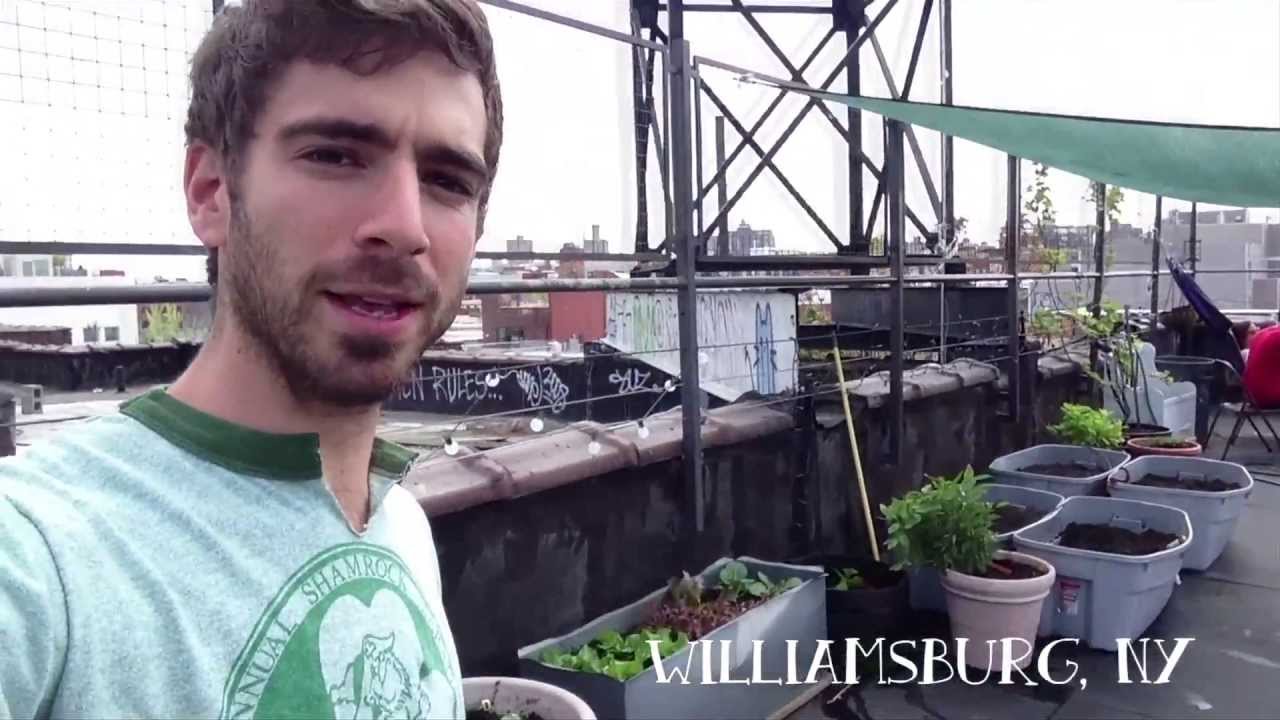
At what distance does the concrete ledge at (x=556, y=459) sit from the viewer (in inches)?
94.3

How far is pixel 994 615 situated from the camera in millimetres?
3285

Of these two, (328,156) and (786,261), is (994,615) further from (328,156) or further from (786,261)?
(328,156)

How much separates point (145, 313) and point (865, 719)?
6245 millimetres

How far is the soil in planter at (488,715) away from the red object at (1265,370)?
5.71 m

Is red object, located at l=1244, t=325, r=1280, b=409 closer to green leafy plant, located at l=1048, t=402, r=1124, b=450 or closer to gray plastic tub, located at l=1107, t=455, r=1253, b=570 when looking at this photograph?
green leafy plant, located at l=1048, t=402, r=1124, b=450

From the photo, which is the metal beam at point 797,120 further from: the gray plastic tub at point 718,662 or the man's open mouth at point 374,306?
the man's open mouth at point 374,306

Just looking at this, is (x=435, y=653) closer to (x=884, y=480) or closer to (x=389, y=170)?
(x=389, y=170)

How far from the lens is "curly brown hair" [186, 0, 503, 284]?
77 centimetres

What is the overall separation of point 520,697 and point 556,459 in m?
0.78

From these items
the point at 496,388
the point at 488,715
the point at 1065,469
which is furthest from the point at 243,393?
the point at 496,388

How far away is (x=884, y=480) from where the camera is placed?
14.2 ft

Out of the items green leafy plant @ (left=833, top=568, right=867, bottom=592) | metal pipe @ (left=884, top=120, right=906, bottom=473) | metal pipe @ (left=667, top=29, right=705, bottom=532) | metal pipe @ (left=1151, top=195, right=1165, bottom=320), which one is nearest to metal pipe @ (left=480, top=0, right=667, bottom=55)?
metal pipe @ (left=667, top=29, right=705, bottom=532)

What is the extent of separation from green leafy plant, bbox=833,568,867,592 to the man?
294cm

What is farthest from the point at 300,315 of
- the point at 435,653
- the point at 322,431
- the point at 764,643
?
the point at 764,643
